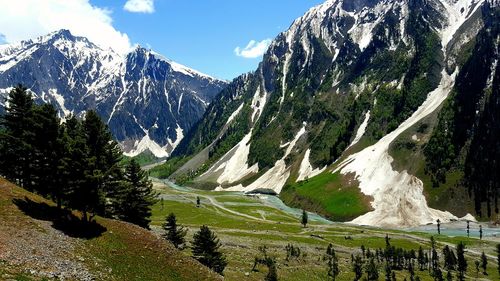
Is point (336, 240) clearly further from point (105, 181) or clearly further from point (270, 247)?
point (105, 181)

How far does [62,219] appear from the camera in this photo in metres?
56.0

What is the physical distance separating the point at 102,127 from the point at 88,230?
13.6 metres

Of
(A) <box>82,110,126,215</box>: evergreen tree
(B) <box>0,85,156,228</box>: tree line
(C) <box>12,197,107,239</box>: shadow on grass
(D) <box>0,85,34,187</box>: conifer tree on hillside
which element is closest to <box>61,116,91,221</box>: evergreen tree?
(B) <box>0,85,156,228</box>: tree line

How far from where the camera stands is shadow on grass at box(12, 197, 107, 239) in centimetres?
5341

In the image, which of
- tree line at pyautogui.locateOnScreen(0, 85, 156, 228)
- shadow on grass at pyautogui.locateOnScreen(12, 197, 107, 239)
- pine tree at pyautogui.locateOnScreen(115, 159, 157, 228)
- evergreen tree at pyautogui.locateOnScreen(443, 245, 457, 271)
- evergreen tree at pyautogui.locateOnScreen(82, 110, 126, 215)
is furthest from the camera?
evergreen tree at pyautogui.locateOnScreen(443, 245, 457, 271)

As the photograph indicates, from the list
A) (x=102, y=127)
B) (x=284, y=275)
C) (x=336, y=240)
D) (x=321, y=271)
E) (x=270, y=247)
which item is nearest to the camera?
(x=102, y=127)

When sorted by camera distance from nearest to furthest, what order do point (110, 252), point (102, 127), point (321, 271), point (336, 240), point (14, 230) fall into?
point (14, 230), point (110, 252), point (102, 127), point (321, 271), point (336, 240)

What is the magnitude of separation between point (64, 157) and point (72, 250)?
1261 cm

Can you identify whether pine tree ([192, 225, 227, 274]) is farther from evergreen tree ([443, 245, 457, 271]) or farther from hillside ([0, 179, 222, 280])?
evergreen tree ([443, 245, 457, 271])

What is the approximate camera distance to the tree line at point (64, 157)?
56.2 metres

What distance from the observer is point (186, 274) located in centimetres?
5600

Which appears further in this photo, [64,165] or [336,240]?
[336,240]

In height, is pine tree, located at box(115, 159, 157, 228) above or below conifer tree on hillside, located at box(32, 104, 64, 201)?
below

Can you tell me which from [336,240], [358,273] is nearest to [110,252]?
[358,273]
